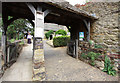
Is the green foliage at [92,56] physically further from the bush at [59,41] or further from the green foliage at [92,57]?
the bush at [59,41]

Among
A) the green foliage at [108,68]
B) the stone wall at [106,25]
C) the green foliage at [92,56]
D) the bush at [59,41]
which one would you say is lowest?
the green foliage at [108,68]

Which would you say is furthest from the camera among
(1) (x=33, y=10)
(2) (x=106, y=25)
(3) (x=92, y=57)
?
(2) (x=106, y=25)

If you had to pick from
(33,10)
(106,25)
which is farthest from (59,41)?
(33,10)

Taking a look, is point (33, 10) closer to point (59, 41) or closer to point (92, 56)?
point (92, 56)

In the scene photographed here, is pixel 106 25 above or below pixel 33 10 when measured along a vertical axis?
below

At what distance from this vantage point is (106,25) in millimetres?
3680

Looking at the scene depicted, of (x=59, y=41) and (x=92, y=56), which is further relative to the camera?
(x=59, y=41)

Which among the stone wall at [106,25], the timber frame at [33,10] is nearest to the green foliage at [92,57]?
the stone wall at [106,25]

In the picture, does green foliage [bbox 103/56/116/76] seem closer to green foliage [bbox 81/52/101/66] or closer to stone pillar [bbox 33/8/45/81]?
green foliage [bbox 81/52/101/66]

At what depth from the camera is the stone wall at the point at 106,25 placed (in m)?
3.37

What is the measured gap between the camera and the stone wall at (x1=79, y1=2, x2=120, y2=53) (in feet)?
11.1

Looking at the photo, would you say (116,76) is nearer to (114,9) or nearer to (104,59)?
(104,59)

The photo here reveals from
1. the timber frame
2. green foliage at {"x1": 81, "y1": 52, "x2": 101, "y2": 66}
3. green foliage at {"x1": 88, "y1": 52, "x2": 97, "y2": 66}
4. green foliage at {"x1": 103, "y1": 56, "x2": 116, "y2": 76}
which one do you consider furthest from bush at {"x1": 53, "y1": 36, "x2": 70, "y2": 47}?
green foliage at {"x1": 103, "y1": 56, "x2": 116, "y2": 76}

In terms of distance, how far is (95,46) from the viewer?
339 cm
